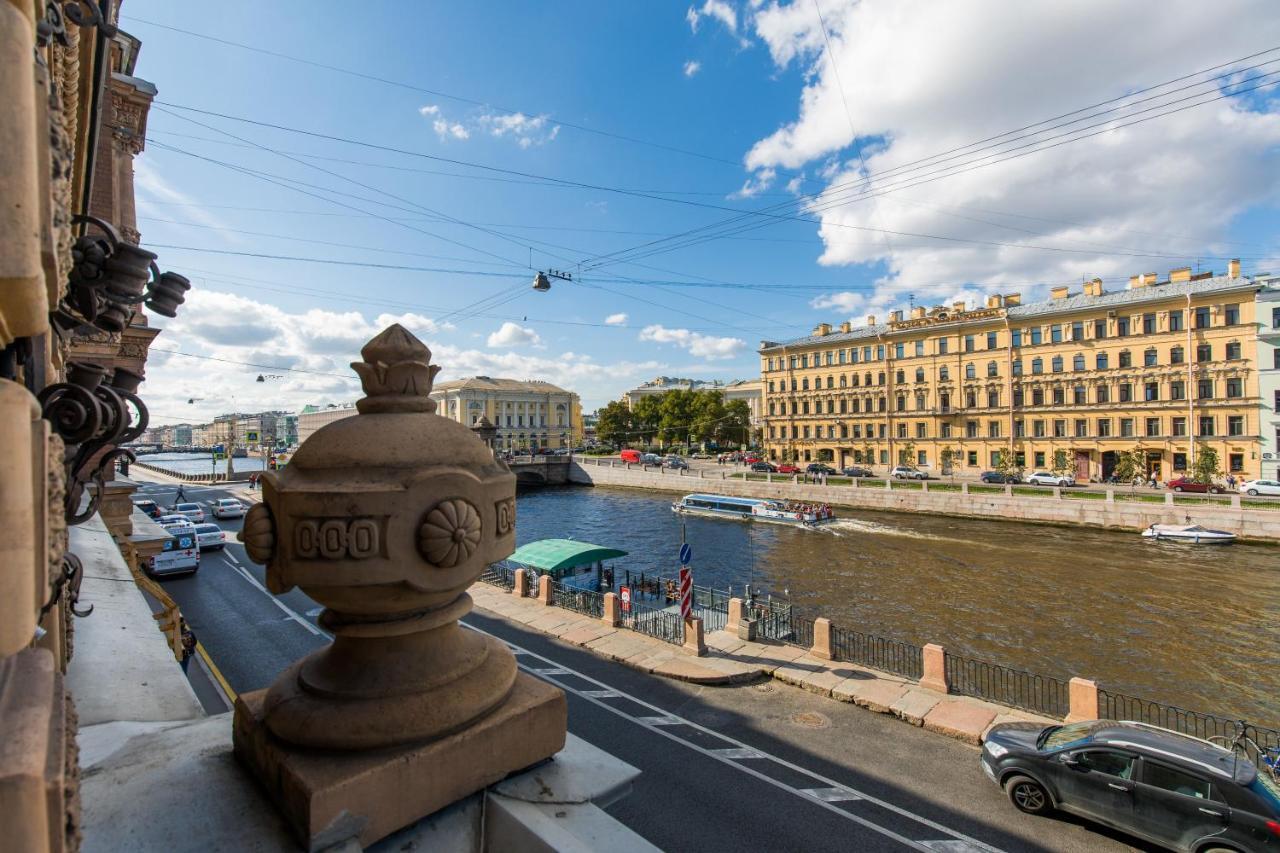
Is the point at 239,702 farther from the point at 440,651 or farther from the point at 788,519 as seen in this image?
the point at 788,519

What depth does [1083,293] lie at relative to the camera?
5175cm

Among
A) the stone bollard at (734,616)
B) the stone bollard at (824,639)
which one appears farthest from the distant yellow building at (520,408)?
the stone bollard at (824,639)

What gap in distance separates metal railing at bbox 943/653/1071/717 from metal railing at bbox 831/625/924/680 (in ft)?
3.22

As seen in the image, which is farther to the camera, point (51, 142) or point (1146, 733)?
point (1146, 733)

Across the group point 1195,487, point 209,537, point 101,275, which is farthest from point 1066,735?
point 1195,487

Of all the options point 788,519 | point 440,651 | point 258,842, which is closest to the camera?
point 258,842

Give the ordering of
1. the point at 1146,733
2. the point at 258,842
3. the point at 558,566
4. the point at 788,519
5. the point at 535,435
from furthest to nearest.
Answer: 1. the point at 535,435
2. the point at 788,519
3. the point at 558,566
4. the point at 1146,733
5. the point at 258,842

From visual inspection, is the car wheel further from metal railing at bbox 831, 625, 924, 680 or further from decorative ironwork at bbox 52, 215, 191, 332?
decorative ironwork at bbox 52, 215, 191, 332

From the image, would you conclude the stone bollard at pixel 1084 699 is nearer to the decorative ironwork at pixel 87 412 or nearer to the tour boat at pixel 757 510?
the decorative ironwork at pixel 87 412

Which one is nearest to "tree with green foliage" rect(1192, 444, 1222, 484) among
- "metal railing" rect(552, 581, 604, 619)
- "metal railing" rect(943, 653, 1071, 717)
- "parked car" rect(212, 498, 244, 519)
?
"metal railing" rect(943, 653, 1071, 717)

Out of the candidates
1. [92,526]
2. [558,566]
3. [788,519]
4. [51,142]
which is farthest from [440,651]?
[788,519]

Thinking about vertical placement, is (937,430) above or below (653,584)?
above

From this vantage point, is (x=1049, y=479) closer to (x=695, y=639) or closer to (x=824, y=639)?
(x=824, y=639)

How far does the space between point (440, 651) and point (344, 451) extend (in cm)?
74
